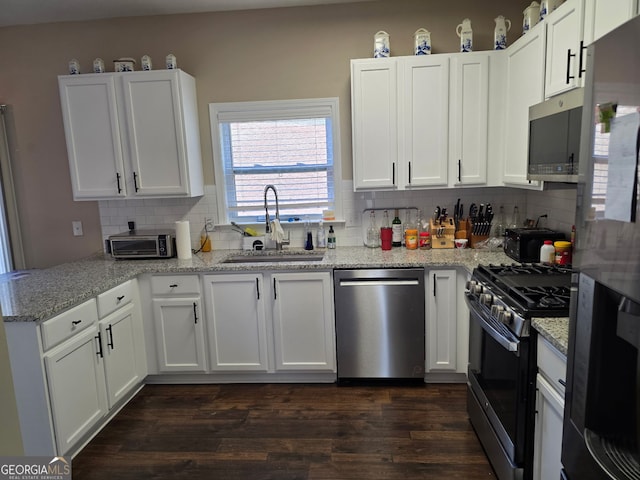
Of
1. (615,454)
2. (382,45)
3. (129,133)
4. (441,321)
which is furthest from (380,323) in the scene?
(129,133)

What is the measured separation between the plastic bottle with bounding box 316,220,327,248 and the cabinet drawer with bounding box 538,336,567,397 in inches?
78.7

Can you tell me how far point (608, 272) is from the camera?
3.27 ft

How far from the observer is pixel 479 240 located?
125 inches

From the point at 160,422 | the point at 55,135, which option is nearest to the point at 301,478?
the point at 160,422

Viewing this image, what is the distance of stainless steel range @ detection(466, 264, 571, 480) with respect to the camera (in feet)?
5.60

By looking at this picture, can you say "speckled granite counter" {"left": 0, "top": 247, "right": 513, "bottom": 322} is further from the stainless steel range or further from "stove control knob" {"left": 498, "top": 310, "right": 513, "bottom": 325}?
"stove control knob" {"left": 498, "top": 310, "right": 513, "bottom": 325}

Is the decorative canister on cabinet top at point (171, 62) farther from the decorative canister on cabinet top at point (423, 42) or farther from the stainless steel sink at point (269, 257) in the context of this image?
the decorative canister on cabinet top at point (423, 42)

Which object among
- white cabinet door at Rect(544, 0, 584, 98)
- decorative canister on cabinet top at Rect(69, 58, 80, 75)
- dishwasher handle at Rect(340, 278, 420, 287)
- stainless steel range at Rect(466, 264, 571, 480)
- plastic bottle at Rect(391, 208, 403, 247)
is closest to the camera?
stainless steel range at Rect(466, 264, 571, 480)

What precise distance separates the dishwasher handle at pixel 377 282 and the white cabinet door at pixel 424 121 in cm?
72

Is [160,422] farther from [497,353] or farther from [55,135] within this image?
[55,135]

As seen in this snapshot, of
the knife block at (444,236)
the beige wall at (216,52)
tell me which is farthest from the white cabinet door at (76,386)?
the knife block at (444,236)

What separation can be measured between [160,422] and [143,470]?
44 centimetres

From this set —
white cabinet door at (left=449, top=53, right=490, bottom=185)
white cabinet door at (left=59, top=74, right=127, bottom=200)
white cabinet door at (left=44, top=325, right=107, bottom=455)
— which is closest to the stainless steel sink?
white cabinet door at (left=59, top=74, right=127, bottom=200)

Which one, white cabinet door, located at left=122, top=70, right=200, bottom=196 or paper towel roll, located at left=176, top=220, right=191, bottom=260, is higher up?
white cabinet door, located at left=122, top=70, right=200, bottom=196
